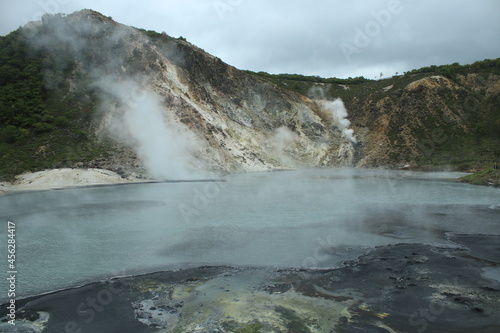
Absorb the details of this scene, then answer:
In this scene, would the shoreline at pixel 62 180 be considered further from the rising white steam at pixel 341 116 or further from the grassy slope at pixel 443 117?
the grassy slope at pixel 443 117

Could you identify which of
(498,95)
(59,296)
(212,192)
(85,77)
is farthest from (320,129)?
(59,296)

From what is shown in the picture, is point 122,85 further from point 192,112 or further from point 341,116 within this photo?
point 341,116

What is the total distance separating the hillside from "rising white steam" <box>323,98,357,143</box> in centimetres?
20

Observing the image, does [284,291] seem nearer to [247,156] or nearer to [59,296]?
[59,296]

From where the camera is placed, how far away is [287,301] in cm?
781

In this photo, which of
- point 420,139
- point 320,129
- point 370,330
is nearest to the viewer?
point 370,330

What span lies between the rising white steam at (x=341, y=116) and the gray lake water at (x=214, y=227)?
128 feet

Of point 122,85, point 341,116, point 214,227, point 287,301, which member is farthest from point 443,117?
point 287,301

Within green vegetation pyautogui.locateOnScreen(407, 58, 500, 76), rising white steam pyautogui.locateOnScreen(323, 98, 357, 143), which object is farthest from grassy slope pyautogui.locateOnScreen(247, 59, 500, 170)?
rising white steam pyautogui.locateOnScreen(323, 98, 357, 143)

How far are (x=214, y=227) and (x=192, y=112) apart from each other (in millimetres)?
32693

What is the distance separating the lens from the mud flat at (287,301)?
22.4 ft

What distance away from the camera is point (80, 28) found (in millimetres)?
50250

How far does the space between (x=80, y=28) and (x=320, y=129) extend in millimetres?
39489

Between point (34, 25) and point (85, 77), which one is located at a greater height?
point (34, 25)
